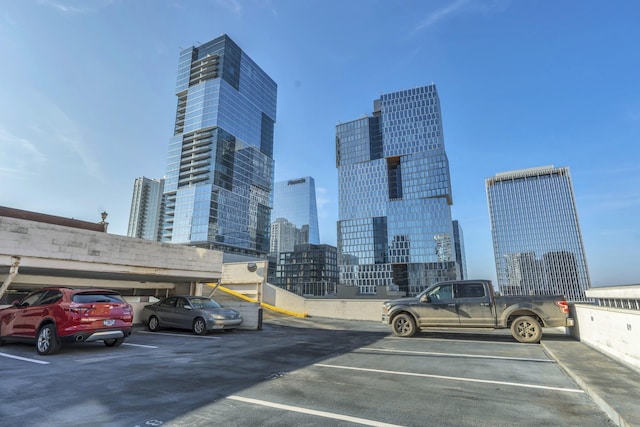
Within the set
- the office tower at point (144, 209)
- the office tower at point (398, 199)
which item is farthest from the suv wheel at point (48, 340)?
the office tower at point (144, 209)

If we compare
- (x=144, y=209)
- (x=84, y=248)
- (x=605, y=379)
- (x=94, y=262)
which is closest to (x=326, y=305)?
(x=94, y=262)

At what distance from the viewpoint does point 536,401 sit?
461 centimetres

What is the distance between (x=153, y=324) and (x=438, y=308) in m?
11.3

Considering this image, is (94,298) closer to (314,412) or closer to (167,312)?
(167,312)

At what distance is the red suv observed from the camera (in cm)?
808

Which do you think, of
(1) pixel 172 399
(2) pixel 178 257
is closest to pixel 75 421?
(1) pixel 172 399

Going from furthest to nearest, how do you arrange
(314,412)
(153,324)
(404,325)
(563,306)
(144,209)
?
(144,209)
(153,324)
(404,325)
(563,306)
(314,412)

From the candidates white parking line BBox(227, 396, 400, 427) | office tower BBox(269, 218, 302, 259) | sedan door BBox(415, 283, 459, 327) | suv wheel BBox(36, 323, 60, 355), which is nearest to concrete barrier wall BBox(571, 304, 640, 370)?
sedan door BBox(415, 283, 459, 327)

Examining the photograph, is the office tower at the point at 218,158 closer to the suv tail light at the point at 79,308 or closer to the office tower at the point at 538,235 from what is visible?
the suv tail light at the point at 79,308

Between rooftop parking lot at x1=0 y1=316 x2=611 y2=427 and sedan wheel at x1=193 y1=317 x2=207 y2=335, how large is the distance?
11.0ft

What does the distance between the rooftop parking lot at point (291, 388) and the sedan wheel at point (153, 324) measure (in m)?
4.68

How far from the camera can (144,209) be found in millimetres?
172000

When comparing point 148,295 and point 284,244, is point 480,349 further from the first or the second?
point 284,244

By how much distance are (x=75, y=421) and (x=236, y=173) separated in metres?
129
